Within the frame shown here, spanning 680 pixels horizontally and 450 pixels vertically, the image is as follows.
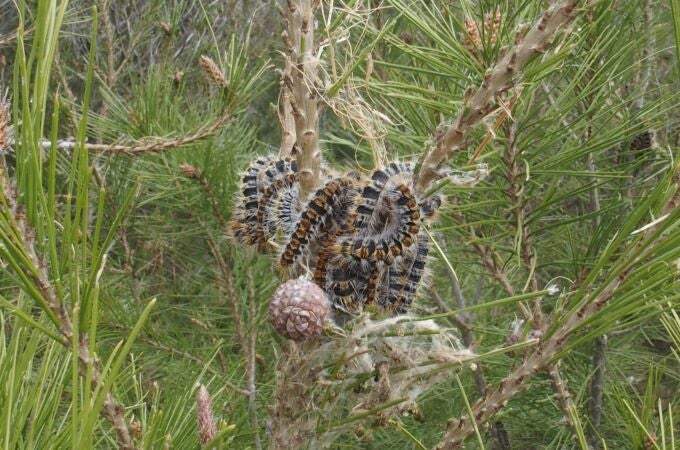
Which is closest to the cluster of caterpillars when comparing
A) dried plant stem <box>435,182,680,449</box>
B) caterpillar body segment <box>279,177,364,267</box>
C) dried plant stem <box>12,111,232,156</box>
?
caterpillar body segment <box>279,177,364,267</box>

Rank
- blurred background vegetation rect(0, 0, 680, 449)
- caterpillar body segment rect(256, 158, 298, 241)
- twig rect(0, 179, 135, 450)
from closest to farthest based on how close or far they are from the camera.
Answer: twig rect(0, 179, 135, 450), blurred background vegetation rect(0, 0, 680, 449), caterpillar body segment rect(256, 158, 298, 241)

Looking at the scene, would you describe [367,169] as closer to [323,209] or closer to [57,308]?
[323,209]

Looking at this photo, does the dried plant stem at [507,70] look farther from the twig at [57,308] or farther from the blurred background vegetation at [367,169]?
the twig at [57,308]

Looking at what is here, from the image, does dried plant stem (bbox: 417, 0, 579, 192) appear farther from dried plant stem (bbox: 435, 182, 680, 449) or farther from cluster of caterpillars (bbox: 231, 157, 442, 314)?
dried plant stem (bbox: 435, 182, 680, 449)

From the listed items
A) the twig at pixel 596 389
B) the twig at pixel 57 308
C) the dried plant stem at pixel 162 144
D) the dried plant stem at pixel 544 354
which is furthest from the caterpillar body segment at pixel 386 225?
the twig at pixel 596 389

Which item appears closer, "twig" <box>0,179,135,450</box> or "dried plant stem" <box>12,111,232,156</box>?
"twig" <box>0,179,135,450</box>
